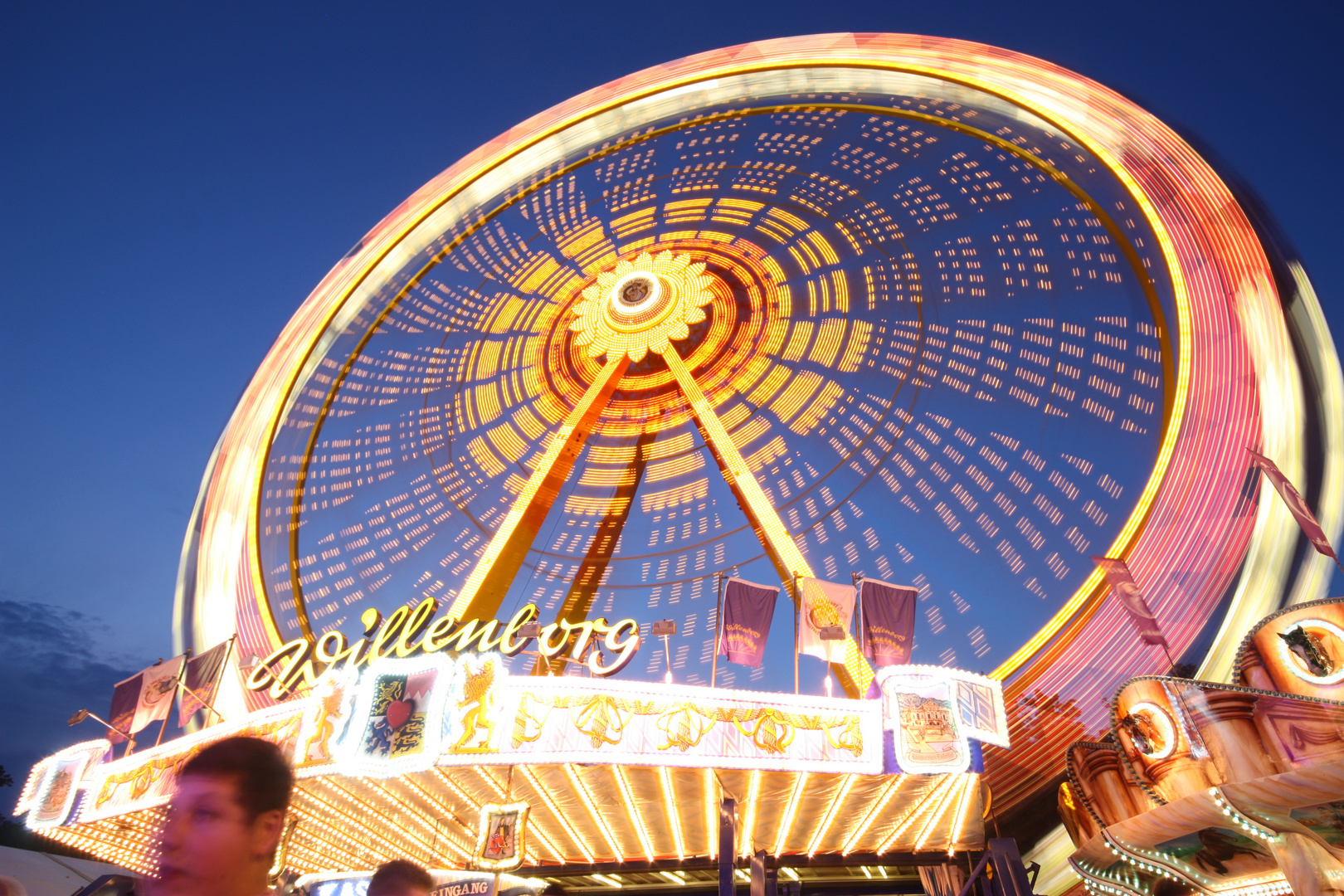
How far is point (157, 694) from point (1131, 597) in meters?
18.0

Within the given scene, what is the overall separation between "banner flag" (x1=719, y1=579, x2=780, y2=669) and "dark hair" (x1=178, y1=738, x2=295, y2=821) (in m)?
11.6

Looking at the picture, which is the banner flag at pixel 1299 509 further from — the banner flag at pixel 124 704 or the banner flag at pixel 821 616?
the banner flag at pixel 124 704

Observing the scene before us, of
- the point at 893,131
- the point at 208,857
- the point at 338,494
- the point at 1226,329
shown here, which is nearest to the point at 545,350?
the point at 338,494

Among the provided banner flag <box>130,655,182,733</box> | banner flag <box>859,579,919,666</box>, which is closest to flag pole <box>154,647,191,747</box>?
banner flag <box>130,655,182,733</box>

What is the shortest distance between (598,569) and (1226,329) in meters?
12.4

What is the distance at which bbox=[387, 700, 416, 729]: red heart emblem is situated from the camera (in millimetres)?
9703

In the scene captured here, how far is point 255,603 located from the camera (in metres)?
13.9

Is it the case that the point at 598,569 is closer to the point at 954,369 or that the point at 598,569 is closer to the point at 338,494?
the point at 338,494

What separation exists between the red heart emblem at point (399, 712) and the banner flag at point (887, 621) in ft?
24.4

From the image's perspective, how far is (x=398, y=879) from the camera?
11.7 feet

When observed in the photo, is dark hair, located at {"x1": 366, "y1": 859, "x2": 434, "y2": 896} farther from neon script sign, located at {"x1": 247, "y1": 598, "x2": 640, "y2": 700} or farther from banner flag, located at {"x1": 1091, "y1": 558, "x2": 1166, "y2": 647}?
banner flag, located at {"x1": 1091, "y1": 558, "x2": 1166, "y2": 647}

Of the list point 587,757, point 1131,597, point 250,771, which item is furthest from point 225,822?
point 1131,597

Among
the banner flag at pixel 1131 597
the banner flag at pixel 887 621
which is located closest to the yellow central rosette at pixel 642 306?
the banner flag at pixel 887 621

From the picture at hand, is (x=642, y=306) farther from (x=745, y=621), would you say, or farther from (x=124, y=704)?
(x=124, y=704)
